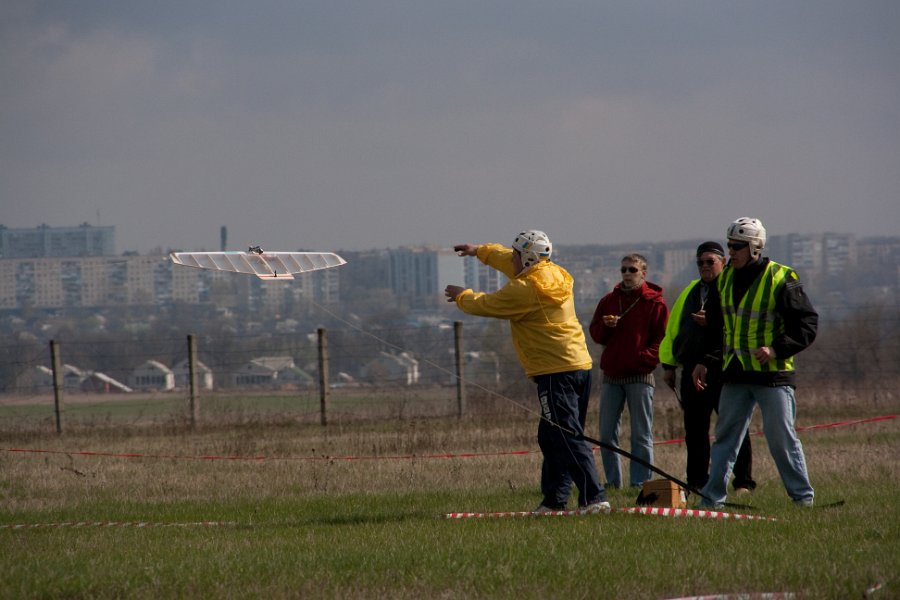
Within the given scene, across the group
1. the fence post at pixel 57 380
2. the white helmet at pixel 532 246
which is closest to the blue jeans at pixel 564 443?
the white helmet at pixel 532 246

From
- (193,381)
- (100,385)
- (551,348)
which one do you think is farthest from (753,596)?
(100,385)

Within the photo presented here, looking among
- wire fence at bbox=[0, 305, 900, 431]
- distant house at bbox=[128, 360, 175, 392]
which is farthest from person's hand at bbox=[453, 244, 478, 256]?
distant house at bbox=[128, 360, 175, 392]

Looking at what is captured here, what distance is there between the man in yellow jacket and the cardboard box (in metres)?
0.40

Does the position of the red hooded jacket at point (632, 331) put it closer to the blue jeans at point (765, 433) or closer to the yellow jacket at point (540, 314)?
the yellow jacket at point (540, 314)

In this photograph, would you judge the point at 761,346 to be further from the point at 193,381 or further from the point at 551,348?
the point at 193,381

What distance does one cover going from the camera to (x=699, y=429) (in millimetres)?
10406

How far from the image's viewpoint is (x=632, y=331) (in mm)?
10680

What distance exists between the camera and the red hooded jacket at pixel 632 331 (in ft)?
34.9

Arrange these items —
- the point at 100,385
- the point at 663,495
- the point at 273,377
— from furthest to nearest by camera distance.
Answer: the point at 100,385 → the point at 273,377 → the point at 663,495

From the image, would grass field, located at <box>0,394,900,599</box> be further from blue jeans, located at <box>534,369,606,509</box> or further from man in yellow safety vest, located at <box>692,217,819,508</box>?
man in yellow safety vest, located at <box>692,217,819,508</box>

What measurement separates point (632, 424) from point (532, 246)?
2586 mm

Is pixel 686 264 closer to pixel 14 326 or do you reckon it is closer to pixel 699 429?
pixel 14 326

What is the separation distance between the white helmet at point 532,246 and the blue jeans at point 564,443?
920mm

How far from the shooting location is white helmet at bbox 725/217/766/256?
8781 mm
